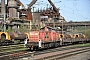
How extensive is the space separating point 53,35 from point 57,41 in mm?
2389

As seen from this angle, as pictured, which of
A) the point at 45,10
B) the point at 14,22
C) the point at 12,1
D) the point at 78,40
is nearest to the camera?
the point at 78,40

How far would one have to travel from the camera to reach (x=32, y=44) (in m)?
23.1

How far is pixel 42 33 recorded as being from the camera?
2478 centimetres

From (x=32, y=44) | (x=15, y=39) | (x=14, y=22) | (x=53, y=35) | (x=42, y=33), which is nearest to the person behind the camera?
(x=32, y=44)

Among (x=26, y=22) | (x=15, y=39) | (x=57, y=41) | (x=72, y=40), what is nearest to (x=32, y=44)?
(x=57, y=41)

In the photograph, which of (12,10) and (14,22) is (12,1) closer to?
(12,10)

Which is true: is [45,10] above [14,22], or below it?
above

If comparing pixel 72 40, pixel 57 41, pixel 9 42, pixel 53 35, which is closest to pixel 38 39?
pixel 53 35

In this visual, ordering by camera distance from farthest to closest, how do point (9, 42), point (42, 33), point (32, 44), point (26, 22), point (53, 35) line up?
point (26, 22) → point (9, 42) → point (53, 35) → point (42, 33) → point (32, 44)

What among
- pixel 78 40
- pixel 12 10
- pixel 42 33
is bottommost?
pixel 78 40

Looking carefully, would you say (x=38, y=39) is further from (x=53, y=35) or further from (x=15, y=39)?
(x=15, y=39)

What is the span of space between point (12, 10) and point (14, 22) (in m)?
14.1

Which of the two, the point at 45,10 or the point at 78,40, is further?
the point at 45,10

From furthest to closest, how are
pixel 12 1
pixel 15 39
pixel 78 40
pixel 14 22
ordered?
pixel 12 1, pixel 14 22, pixel 78 40, pixel 15 39
